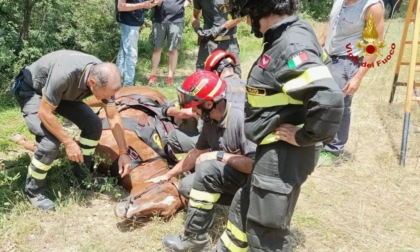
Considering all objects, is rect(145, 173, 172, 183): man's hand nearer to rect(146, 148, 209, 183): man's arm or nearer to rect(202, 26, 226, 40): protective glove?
rect(146, 148, 209, 183): man's arm

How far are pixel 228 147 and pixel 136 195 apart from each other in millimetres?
938

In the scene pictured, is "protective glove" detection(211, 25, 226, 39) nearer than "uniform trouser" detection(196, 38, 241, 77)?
Yes

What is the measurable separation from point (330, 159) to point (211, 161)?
84.5 inches

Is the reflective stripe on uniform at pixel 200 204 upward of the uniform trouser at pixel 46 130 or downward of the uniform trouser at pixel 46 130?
downward

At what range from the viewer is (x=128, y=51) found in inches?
248

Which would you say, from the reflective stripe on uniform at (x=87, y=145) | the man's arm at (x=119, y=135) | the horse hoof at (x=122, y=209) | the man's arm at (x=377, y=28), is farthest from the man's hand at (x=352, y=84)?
the reflective stripe on uniform at (x=87, y=145)

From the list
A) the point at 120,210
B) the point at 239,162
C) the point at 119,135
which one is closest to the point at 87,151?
the point at 119,135

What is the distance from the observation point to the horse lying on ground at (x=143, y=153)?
354cm

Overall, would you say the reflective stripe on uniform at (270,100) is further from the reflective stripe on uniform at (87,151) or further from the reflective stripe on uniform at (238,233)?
the reflective stripe on uniform at (87,151)

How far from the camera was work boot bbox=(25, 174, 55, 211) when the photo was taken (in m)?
3.63

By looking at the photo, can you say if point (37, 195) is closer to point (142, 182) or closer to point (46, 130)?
point (46, 130)

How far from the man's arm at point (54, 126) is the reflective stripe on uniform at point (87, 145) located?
1.25 ft

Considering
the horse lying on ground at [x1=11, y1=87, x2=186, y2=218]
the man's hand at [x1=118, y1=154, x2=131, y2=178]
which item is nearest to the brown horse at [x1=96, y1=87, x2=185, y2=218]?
the horse lying on ground at [x1=11, y1=87, x2=186, y2=218]

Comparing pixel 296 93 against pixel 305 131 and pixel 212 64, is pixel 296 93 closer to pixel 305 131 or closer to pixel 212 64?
pixel 305 131
